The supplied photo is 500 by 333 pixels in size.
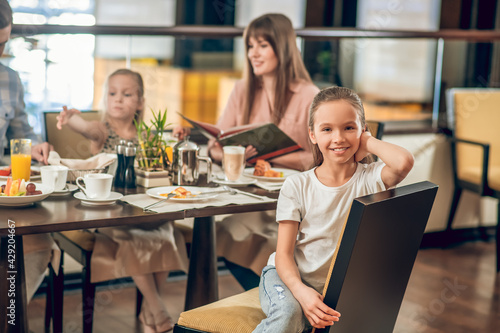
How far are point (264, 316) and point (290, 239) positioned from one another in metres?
0.19

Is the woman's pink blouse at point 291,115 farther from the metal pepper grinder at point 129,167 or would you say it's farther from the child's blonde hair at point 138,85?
the metal pepper grinder at point 129,167

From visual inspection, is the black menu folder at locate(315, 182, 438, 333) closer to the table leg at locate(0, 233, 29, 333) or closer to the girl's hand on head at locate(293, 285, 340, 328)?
the girl's hand on head at locate(293, 285, 340, 328)

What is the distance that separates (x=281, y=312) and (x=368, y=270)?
0.22 metres

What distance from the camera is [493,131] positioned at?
12.3ft

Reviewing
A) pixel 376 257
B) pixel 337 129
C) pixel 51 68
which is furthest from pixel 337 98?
pixel 51 68

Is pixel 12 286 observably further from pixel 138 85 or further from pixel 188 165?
pixel 138 85

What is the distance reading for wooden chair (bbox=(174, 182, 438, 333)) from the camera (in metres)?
1.33

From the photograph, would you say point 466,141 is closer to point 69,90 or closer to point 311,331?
point 69,90

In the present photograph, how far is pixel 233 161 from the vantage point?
2.06m

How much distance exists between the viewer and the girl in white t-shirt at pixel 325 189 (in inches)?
62.2

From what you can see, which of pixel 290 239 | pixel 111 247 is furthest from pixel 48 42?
pixel 290 239

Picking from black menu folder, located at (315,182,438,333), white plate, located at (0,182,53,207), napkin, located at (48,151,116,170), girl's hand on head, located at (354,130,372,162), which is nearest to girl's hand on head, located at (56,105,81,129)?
napkin, located at (48,151,116,170)

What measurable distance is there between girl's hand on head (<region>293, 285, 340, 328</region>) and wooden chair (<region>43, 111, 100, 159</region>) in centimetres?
121

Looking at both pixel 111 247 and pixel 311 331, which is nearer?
pixel 311 331
